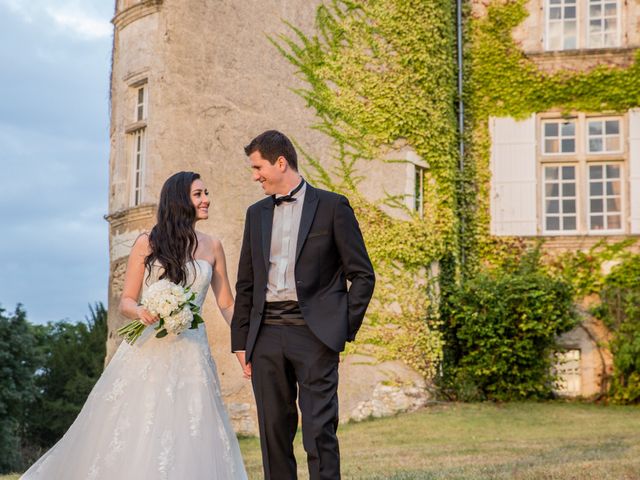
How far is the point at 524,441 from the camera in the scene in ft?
37.8

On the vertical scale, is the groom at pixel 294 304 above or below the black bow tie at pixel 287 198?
below

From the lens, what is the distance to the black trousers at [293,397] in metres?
4.79

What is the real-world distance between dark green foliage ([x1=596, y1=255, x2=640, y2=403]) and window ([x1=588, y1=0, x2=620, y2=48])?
3912mm

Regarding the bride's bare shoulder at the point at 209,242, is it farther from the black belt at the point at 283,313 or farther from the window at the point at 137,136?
the window at the point at 137,136

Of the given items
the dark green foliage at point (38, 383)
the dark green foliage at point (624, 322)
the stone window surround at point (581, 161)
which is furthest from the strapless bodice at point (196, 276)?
the dark green foliage at point (38, 383)

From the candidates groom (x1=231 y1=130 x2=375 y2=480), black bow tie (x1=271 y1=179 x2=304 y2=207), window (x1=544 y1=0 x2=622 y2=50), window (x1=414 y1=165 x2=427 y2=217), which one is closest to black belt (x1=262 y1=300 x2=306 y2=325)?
groom (x1=231 y1=130 x2=375 y2=480)

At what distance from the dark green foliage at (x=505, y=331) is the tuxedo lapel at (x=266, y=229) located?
9.83 metres

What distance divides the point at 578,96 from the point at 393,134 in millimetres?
3770

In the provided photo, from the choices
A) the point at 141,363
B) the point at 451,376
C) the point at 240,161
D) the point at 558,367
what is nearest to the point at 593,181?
the point at 558,367

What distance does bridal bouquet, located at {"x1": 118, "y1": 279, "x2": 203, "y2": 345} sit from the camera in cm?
526

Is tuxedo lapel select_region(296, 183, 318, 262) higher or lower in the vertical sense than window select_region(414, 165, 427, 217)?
lower

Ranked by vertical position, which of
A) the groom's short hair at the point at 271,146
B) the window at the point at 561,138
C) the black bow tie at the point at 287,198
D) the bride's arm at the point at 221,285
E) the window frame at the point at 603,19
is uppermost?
the window frame at the point at 603,19

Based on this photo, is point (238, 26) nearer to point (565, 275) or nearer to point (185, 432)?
point (565, 275)

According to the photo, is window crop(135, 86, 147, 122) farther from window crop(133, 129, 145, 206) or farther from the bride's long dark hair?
the bride's long dark hair
